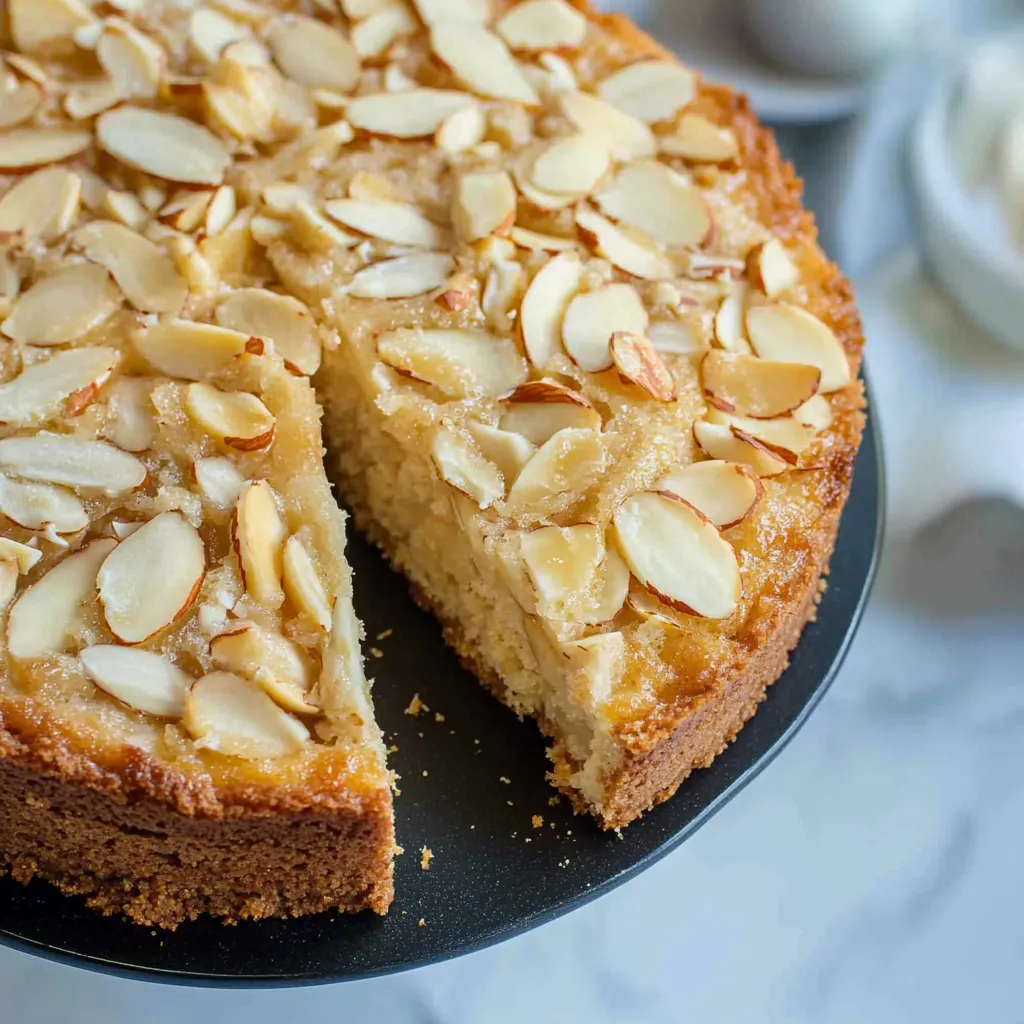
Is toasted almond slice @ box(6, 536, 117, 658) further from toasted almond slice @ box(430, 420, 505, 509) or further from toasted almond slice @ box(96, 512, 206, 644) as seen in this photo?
toasted almond slice @ box(430, 420, 505, 509)

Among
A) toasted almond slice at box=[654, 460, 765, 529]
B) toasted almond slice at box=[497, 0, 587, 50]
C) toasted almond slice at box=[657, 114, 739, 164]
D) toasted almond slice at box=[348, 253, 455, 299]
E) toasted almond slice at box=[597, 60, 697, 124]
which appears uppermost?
toasted almond slice at box=[497, 0, 587, 50]

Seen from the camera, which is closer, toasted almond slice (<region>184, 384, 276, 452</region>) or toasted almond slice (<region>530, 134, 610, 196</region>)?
toasted almond slice (<region>184, 384, 276, 452</region>)

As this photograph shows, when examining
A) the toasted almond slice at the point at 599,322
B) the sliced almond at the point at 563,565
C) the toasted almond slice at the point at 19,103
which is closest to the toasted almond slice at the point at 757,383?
the toasted almond slice at the point at 599,322

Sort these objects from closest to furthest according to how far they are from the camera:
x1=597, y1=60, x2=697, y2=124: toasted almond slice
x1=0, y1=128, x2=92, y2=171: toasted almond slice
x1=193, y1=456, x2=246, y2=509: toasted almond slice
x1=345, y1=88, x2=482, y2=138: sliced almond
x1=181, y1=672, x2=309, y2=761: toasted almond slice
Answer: x1=181, y1=672, x2=309, y2=761: toasted almond slice
x1=193, y1=456, x2=246, y2=509: toasted almond slice
x1=0, y1=128, x2=92, y2=171: toasted almond slice
x1=345, y1=88, x2=482, y2=138: sliced almond
x1=597, y1=60, x2=697, y2=124: toasted almond slice

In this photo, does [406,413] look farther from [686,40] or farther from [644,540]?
[686,40]

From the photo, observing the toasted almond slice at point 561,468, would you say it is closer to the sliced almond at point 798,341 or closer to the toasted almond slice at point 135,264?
the sliced almond at point 798,341

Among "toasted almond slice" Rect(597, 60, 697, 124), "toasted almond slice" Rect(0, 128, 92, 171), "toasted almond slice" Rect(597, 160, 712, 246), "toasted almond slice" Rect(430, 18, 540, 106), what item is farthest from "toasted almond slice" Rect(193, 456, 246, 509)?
"toasted almond slice" Rect(597, 60, 697, 124)

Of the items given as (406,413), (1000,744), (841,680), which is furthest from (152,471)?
(1000,744)
